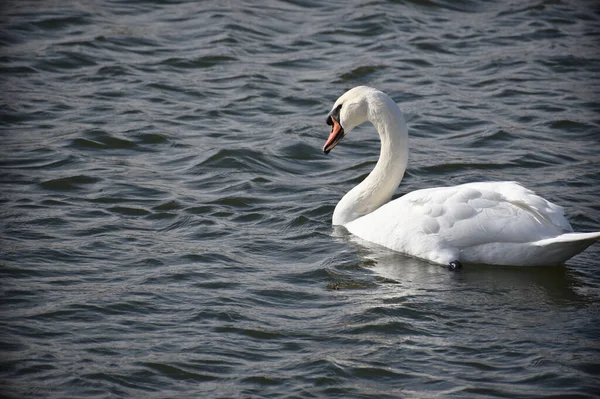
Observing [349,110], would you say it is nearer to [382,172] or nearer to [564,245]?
[382,172]

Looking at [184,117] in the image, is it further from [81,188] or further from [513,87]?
[513,87]

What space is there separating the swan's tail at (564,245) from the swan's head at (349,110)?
2.23 m

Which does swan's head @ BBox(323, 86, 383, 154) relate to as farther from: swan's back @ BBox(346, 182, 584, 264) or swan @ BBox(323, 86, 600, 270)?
swan's back @ BBox(346, 182, 584, 264)

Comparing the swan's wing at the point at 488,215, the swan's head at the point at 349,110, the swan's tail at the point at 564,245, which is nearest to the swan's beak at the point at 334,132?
the swan's head at the point at 349,110

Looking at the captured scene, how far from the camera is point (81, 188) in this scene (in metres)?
9.45

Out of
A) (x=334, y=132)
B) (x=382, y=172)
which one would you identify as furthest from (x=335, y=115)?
(x=382, y=172)

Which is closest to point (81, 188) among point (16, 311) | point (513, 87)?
point (16, 311)

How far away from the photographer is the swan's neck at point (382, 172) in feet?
28.8

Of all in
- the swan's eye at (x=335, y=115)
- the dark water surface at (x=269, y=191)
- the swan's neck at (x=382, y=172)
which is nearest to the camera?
the dark water surface at (x=269, y=191)

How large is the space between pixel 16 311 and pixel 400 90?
719 centimetres

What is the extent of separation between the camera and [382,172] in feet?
29.2

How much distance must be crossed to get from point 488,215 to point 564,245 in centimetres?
63

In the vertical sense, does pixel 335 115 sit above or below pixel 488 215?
above

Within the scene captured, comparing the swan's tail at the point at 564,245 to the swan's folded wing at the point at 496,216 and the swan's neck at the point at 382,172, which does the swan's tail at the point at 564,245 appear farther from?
the swan's neck at the point at 382,172
